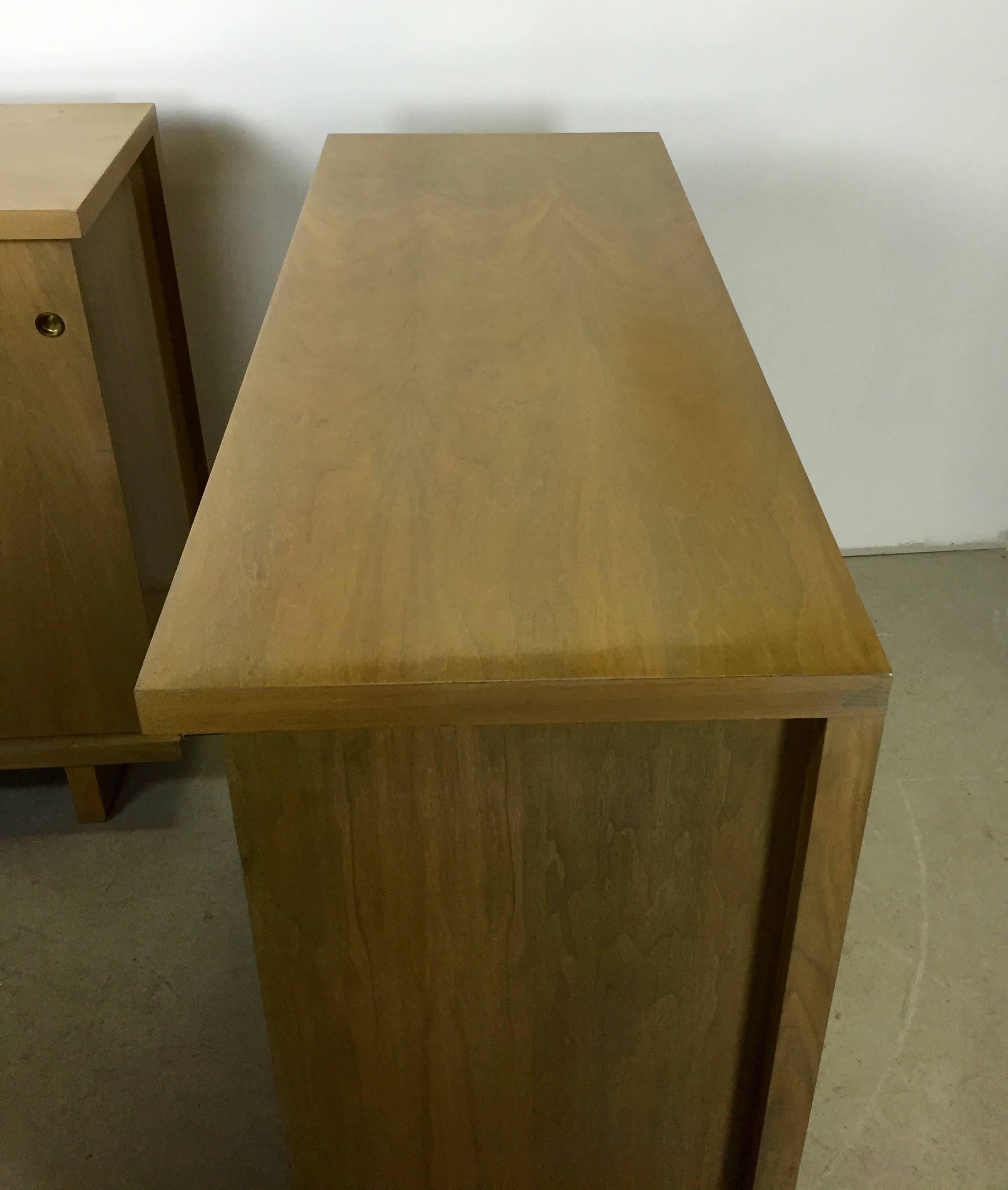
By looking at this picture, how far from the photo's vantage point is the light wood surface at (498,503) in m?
0.60

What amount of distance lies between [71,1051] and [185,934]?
6.9 inches

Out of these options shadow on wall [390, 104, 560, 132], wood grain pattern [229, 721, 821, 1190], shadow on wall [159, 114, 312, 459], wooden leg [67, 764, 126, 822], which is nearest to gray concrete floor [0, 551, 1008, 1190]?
wooden leg [67, 764, 126, 822]

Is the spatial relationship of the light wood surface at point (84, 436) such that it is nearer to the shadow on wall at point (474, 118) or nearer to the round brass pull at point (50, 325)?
the round brass pull at point (50, 325)

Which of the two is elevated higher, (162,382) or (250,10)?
(250,10)

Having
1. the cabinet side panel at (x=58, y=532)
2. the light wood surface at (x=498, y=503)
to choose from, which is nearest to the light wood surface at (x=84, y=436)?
the cabinet side panel at (x=58, y=532)

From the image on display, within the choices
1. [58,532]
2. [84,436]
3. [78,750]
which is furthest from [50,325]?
[78,750]

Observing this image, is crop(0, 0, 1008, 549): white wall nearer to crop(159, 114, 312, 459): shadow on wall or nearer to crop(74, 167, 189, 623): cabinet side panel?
crop(159, 114, 312, 459): shadow on wall

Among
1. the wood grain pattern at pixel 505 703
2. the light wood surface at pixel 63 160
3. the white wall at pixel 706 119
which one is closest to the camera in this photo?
the wood grain pattern at pixel 505 703

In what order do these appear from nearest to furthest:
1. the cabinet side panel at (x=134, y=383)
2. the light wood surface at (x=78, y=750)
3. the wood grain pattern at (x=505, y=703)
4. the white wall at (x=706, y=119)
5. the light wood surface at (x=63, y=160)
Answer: the wood grain pattern at (x=505, y=703) < the light wood surface at (x=63, y=160) < the cabinet side panel at (x=134, y=383) < the light wood surface at (x=78, y=750) < the white wall at (x=706, y=119)

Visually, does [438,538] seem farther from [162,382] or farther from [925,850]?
[925,850]

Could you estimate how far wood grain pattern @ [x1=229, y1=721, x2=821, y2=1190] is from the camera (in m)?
0.67

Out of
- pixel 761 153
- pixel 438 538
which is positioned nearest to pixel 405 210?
pixel 438 538

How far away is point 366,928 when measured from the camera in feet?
2.40

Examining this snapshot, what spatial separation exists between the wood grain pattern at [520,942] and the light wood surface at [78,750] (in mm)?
625
